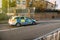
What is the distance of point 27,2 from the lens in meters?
3.81

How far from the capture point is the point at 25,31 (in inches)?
164

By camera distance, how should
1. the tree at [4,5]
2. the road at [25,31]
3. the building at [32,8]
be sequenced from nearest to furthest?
the tree at [4,5], the road at [25,31], the building at [32,8]

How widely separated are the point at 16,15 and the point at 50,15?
66 cm

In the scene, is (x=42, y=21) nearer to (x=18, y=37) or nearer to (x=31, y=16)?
(x=31, y=16)

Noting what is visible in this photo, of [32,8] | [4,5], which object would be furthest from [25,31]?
[4,5]

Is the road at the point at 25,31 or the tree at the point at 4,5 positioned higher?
the tree at the point at 4,5

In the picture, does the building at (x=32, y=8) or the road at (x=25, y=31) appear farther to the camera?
the building at (x=32, y=8)

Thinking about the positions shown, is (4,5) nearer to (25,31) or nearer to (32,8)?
(32,8)

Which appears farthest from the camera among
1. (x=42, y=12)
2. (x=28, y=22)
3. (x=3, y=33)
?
(x=28, y=22)

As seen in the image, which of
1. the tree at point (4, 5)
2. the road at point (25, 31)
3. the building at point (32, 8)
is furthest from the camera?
the building at point (32, 8)

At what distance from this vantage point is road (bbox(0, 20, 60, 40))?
3.62 meters

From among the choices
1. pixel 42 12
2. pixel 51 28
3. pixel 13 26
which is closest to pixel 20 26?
pixel 13 26

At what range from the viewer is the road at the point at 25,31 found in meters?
3.62

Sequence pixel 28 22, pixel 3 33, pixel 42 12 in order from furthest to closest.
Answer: pixel 28 22, pixel 42 12, pixel 3 33
